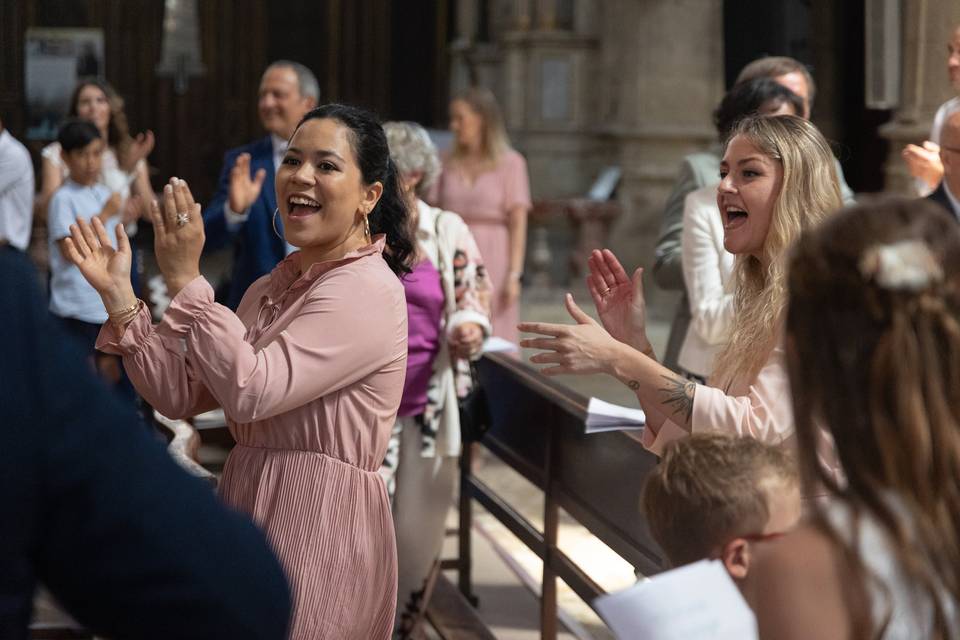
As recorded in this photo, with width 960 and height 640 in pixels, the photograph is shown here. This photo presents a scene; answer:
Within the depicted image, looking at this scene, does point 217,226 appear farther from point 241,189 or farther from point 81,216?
point 81,216

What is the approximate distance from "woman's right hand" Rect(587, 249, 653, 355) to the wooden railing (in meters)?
0.51

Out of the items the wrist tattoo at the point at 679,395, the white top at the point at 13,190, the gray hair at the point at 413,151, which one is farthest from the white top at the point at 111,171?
the wrist tattoo at the point at 679,395

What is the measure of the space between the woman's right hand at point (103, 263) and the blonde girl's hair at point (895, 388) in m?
1.64

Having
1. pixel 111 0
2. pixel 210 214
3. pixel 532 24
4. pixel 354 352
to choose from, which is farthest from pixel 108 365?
pixel 111 0

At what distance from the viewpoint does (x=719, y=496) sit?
1.95 metres

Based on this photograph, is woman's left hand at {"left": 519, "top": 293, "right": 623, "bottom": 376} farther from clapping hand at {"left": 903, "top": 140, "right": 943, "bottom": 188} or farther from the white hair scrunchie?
clapping hand at {"left": 903, "top": 140, "right": 943, "bottom": 188}

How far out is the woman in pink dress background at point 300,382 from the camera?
268 cm

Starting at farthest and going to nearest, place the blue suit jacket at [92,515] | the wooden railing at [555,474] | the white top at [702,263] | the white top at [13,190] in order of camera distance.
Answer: the white top at [13,190], the white top at [702,263], the wooden railing at [555,474], the blue suit jacket at [92,515]

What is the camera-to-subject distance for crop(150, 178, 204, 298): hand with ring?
2734 mm

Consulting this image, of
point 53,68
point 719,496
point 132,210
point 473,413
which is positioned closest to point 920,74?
point 473,413

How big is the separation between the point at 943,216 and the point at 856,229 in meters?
0.10

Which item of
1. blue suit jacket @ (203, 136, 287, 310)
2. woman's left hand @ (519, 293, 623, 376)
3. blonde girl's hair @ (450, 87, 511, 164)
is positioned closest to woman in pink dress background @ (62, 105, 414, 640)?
woman's left hand @ (519, 293, 623, 376)

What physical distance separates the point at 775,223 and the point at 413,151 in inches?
87.1

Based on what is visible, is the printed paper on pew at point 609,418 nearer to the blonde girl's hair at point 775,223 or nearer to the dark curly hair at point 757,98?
the blonde girl's hair at point 775,223
